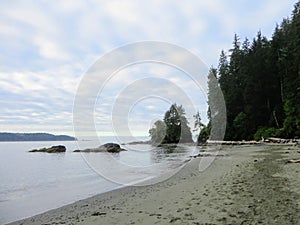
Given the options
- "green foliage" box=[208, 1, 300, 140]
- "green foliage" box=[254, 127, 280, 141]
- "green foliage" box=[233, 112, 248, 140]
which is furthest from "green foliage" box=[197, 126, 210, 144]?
"green foliage" box=[254, 127, 280, 141]

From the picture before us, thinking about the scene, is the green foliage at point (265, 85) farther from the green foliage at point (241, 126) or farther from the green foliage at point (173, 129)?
the green foliage at point (173, 129)

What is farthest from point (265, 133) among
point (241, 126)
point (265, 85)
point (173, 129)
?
point (173, 129)

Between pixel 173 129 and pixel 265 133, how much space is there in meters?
56.7

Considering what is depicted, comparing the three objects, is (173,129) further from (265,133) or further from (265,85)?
(265,133)

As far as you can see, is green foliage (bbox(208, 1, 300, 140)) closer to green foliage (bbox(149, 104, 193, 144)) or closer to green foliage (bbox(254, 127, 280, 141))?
green foliage (bbox(254, 127, 280, 141))

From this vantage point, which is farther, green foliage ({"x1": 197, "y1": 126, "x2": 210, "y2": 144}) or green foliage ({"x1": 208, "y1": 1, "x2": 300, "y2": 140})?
green foliage ({"x1": 197, "y1": 126, "x2": 210, "y2": 144})

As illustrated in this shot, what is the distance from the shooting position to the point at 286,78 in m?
38.2

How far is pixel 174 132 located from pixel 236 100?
45.4 meters

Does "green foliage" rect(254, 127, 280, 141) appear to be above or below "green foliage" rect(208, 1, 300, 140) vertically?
below

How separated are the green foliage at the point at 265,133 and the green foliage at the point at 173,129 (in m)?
51.5

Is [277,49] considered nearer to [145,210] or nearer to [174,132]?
[145,210]

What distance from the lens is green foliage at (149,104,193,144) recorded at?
96.2 metres

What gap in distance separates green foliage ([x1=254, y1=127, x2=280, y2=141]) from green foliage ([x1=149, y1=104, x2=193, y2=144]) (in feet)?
169

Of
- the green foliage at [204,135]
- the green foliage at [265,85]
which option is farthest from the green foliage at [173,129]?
the green foliage at [265,85]
